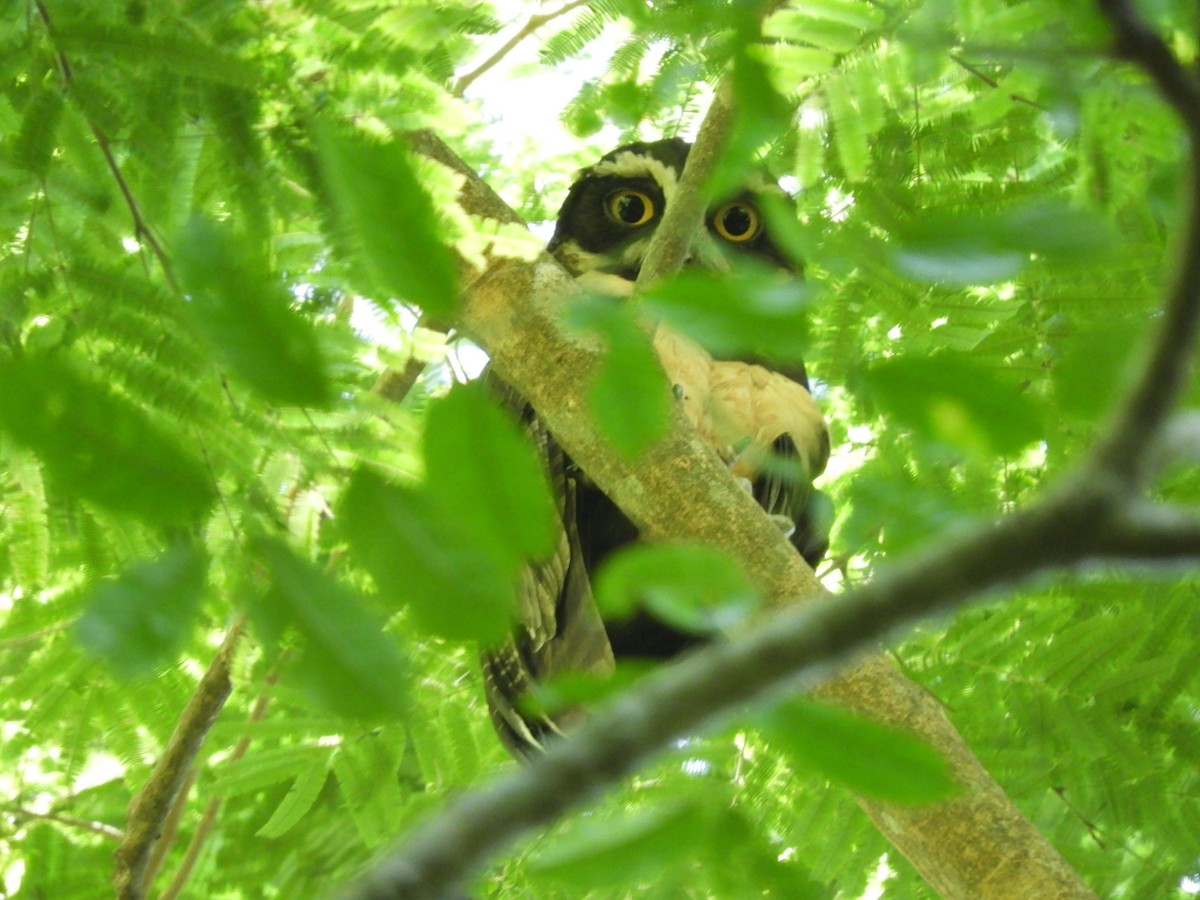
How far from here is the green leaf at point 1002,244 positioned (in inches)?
27.6

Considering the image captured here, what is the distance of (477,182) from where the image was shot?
214 cm

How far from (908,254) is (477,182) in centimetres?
151

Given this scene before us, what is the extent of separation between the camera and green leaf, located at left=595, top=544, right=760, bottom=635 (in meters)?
0.81

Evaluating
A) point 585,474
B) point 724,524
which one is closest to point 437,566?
point 724,524

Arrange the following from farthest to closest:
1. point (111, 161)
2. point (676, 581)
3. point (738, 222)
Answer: point (738, 222) → point (111, 161) → point (676, 581)

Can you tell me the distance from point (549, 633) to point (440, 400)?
5.79 ft

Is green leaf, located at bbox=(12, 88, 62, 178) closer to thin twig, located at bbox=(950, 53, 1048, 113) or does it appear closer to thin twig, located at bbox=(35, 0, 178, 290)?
thin twig, located at bbox=(35, 0, 178, 290)

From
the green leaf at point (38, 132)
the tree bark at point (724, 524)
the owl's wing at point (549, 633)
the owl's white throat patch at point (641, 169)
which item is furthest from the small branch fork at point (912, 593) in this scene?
the owl's white throat patch at point (641, 169)

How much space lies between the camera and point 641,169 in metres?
3.06

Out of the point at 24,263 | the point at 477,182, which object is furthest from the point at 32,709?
the point at 477,182

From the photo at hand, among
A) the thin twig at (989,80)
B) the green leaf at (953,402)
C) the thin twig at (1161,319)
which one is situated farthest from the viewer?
the thin twig at (989,80)

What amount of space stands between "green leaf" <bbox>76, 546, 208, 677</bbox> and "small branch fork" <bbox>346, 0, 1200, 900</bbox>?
258mm

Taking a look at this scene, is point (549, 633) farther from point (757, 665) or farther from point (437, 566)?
point (757, 665)

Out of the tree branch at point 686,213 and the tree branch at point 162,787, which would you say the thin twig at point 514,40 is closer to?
the tree branch at point 686,213
